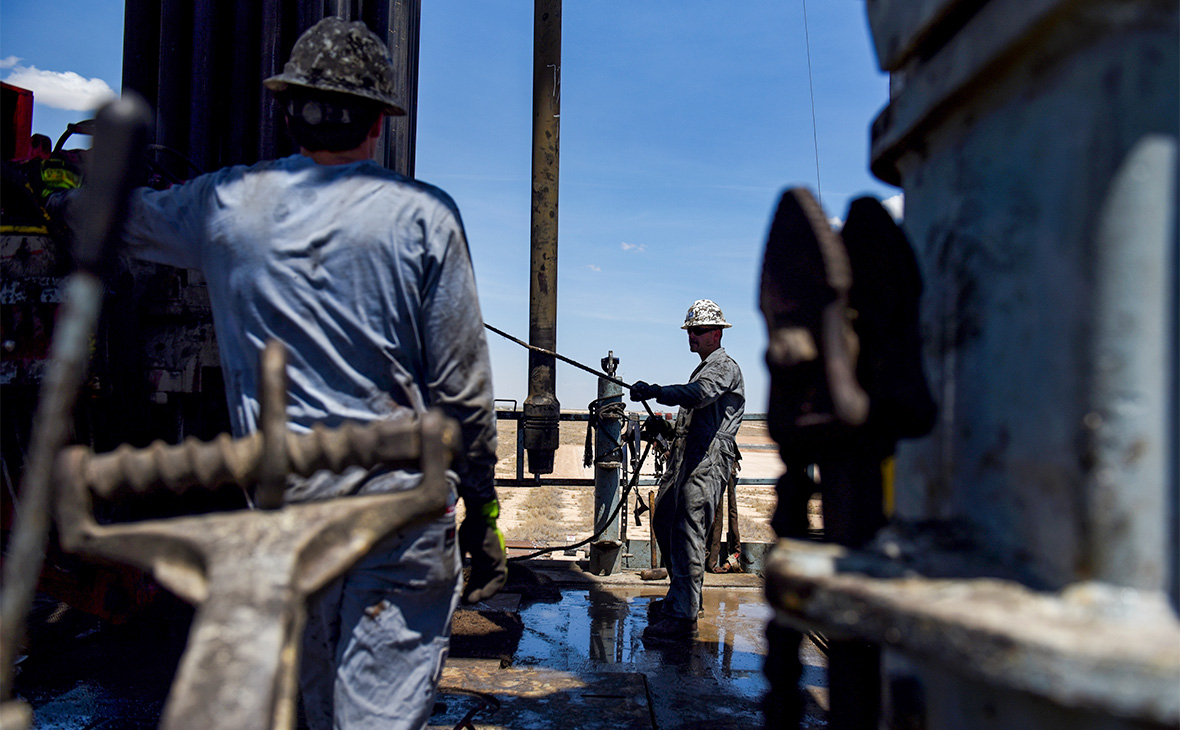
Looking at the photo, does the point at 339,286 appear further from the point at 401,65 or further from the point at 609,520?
the point at 609,520

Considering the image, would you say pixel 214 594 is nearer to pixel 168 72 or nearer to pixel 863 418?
pixel 863 418

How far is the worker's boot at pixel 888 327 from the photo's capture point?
1.22m

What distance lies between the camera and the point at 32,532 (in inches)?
40.6

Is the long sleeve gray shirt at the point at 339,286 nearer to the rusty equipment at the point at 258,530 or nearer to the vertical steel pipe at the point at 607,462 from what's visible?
the rusty equipment at the point at 258,530

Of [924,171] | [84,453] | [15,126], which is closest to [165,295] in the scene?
[15,126]

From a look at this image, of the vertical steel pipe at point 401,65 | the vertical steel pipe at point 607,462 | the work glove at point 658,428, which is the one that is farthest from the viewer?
the vertical steel pipe at point 607,462

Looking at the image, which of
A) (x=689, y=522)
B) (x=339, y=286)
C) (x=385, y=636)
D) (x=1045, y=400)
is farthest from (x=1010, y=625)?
(x=689, y=522)

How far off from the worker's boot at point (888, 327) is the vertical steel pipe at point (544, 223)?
485 cm

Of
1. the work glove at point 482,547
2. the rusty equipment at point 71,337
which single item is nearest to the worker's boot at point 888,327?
the rusty equipment at point 71,337

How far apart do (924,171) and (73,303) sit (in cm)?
135

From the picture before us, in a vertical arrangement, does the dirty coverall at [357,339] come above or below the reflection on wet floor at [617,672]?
above

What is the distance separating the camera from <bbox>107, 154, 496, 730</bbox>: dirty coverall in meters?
1.97

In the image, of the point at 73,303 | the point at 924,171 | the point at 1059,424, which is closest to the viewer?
the point at 1059,424

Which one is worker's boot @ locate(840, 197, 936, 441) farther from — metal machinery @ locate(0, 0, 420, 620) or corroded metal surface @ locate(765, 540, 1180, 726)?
metal machinery @ locate(0, 0, 420, 620)
